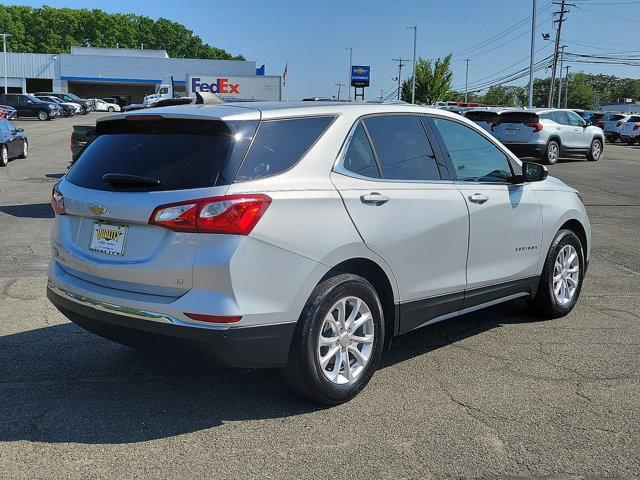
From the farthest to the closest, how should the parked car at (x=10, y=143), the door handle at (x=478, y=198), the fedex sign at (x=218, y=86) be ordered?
the fedex sign at (x=218, y=86) → the parked car at (x=10, y=143) → the door handle at (x=478, y=198)

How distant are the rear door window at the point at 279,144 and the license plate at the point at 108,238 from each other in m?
0.77

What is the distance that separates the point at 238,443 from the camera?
11.8 feet

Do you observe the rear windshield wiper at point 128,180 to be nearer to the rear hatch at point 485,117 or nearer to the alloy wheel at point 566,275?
the alloy wheel at point 566,275

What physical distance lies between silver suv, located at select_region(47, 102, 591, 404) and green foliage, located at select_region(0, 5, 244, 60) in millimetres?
129178

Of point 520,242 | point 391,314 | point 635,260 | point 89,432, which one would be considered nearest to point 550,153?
point 635,260

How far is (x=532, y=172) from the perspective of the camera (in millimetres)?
5430

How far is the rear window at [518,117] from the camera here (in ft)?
69.7

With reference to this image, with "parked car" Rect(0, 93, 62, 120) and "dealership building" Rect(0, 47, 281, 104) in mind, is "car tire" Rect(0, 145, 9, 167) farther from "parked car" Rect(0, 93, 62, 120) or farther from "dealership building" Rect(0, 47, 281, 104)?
"dealership building" Rect(0, 47, 281, 104)

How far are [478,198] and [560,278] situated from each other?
1512mm

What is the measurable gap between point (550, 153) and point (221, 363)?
20.7 metres

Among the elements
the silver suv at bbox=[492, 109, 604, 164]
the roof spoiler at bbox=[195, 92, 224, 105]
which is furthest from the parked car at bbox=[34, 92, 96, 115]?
the roof spoiler at bbox=[195, 92, 224, 105]

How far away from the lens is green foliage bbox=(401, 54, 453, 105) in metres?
73.9

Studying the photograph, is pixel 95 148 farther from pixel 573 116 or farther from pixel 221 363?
pixel 573 116

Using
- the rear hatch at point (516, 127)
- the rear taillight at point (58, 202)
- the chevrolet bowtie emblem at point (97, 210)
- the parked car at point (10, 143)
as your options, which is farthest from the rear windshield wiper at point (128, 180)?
the rear hatch at point (516, 127)
